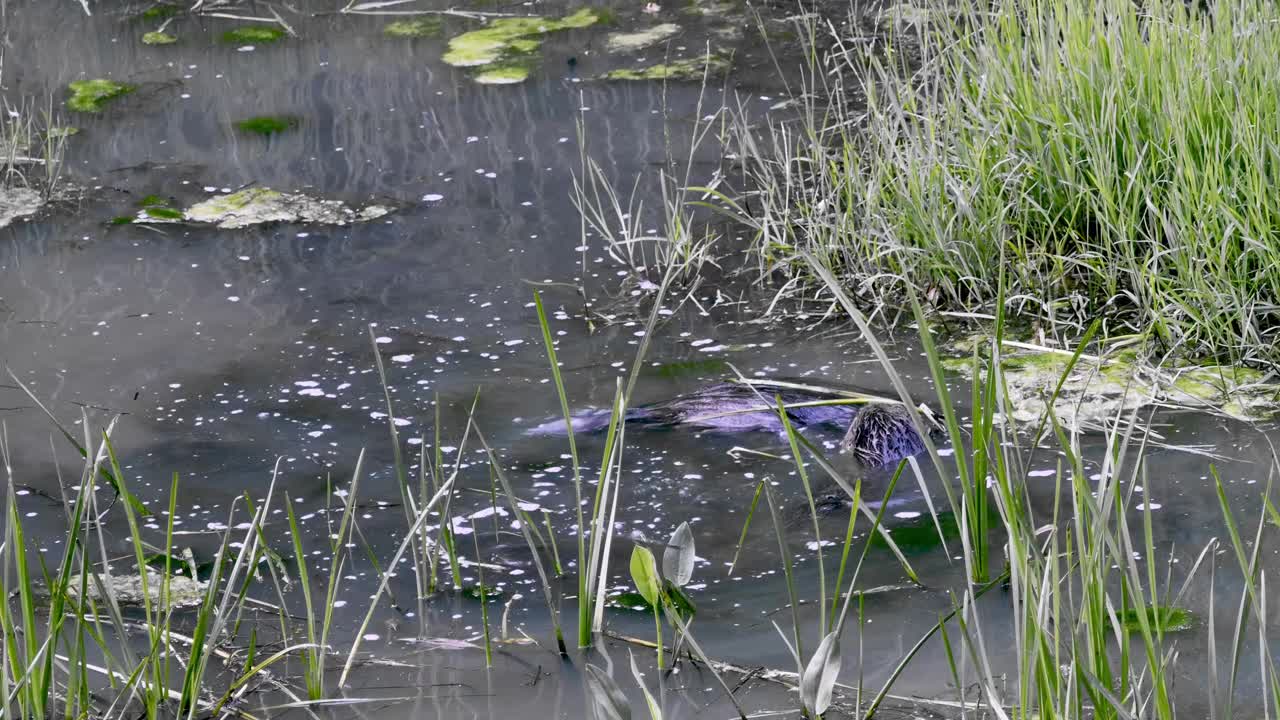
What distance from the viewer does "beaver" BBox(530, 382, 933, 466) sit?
7.89ft

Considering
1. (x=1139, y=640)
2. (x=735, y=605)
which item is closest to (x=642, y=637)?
(x=735, y=605)

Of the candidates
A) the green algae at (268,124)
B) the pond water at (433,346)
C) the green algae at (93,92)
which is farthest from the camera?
the green algae at (93,92)

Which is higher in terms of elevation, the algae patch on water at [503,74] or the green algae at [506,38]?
the green algae at [506,38]

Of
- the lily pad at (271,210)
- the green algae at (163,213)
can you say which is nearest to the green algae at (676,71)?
the lily pad at (271,210)

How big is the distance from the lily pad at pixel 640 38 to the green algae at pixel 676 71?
24cm

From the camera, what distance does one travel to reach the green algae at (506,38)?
488 centimetres

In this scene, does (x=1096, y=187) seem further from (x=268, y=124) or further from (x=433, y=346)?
(x=268, y=124)

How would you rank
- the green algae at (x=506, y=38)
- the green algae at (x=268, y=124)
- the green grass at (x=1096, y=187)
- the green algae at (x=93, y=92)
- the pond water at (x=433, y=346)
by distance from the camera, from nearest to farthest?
the pond water at (x=433, y=346) → the green grass at (x=1096, y=187) → the green algae at (x=268, y=124) → the green algae at (x=93, y=92) → the green algae at (x=506, y=38)

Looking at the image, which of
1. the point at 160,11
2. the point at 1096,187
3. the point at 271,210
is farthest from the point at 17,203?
the point at 1096,187

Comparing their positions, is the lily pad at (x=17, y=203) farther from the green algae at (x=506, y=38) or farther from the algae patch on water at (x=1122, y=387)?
the algae patch on water at (x=1122, y=387)

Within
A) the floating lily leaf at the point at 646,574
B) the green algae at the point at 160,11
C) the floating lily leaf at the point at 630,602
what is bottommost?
the floating lily leaf at the point at 630,602

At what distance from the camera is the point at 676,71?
15.1 feet

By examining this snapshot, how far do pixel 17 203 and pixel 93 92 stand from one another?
1.06 metres

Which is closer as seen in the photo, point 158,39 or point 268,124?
point 268,124
